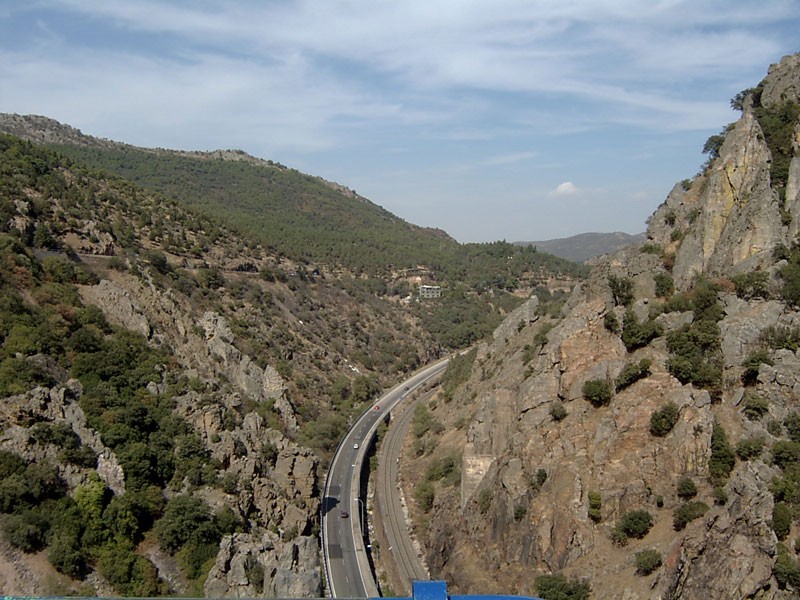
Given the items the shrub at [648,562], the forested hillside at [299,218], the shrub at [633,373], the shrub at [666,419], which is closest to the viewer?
the shrub at [648,562]

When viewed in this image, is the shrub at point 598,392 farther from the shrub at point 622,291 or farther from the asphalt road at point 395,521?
the asphalt road at point 395,521

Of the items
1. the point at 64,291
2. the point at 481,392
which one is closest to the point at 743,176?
the point at 481,392

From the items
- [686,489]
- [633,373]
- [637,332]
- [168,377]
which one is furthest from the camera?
[168,377]

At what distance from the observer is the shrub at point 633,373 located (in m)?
35.7

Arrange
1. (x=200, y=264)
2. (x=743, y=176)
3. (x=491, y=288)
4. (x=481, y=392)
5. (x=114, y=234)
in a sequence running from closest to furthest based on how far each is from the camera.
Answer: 1. (x=743, y=176)
2. (x=481, y=392)
3. (x=114, y=234)
4. (x=200, y=264)
5. (x=491, y=288)

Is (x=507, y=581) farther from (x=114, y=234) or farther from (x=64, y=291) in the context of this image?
(x=114, y=234)

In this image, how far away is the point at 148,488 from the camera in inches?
1415

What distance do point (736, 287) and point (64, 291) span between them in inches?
1854

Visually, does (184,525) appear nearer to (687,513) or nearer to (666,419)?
(687,513)

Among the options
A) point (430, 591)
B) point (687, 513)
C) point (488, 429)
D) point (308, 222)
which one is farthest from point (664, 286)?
point (308, 222)

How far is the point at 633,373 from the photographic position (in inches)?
1405

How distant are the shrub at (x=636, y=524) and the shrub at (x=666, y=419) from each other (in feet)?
14.2

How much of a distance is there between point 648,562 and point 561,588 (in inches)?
184

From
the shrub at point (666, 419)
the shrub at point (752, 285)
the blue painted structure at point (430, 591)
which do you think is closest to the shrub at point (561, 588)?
the shrub at point (666, 419)
